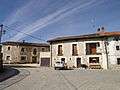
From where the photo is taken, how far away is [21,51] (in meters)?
56.3

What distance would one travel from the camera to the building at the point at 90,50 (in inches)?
1304

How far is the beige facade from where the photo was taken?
54.8 metres

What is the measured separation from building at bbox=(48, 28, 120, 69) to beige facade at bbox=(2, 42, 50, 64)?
17.3m

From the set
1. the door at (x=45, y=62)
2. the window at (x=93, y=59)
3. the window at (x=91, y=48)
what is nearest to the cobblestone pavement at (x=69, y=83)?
the window at (x=93, y=59)

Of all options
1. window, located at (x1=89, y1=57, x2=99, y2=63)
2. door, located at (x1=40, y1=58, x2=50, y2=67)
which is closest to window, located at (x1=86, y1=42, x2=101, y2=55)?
window, located at (x1=89, y1=57, x2=99, y2=63)

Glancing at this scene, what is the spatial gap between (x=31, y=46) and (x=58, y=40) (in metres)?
20.8

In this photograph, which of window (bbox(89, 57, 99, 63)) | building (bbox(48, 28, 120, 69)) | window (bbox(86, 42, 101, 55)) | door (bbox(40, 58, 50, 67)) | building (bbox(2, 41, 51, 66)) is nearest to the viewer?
building (bbox(48, 28, 120, 69))

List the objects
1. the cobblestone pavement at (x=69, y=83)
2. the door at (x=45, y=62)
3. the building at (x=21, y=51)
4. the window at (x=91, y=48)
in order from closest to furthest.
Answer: the cobblestone pavement at (x=69, y=83)
the window at (x=91, y=48)
the door at (x=45, y=62)
the building at (x=21, y=51)

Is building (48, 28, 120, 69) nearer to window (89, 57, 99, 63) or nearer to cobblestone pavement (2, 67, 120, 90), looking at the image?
window (89, 57, 99, 63)

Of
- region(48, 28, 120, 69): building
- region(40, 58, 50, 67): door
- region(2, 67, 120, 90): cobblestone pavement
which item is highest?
region(48, 28, 120, 69): building

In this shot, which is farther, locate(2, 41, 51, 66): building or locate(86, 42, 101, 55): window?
locate(2, 41, 51, 66): building

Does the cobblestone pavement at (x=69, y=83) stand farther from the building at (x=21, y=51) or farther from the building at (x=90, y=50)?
the building at (x=21, y=51)

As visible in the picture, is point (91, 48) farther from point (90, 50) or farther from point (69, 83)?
point (69, 83)

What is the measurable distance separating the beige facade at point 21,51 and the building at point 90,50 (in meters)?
17.3
